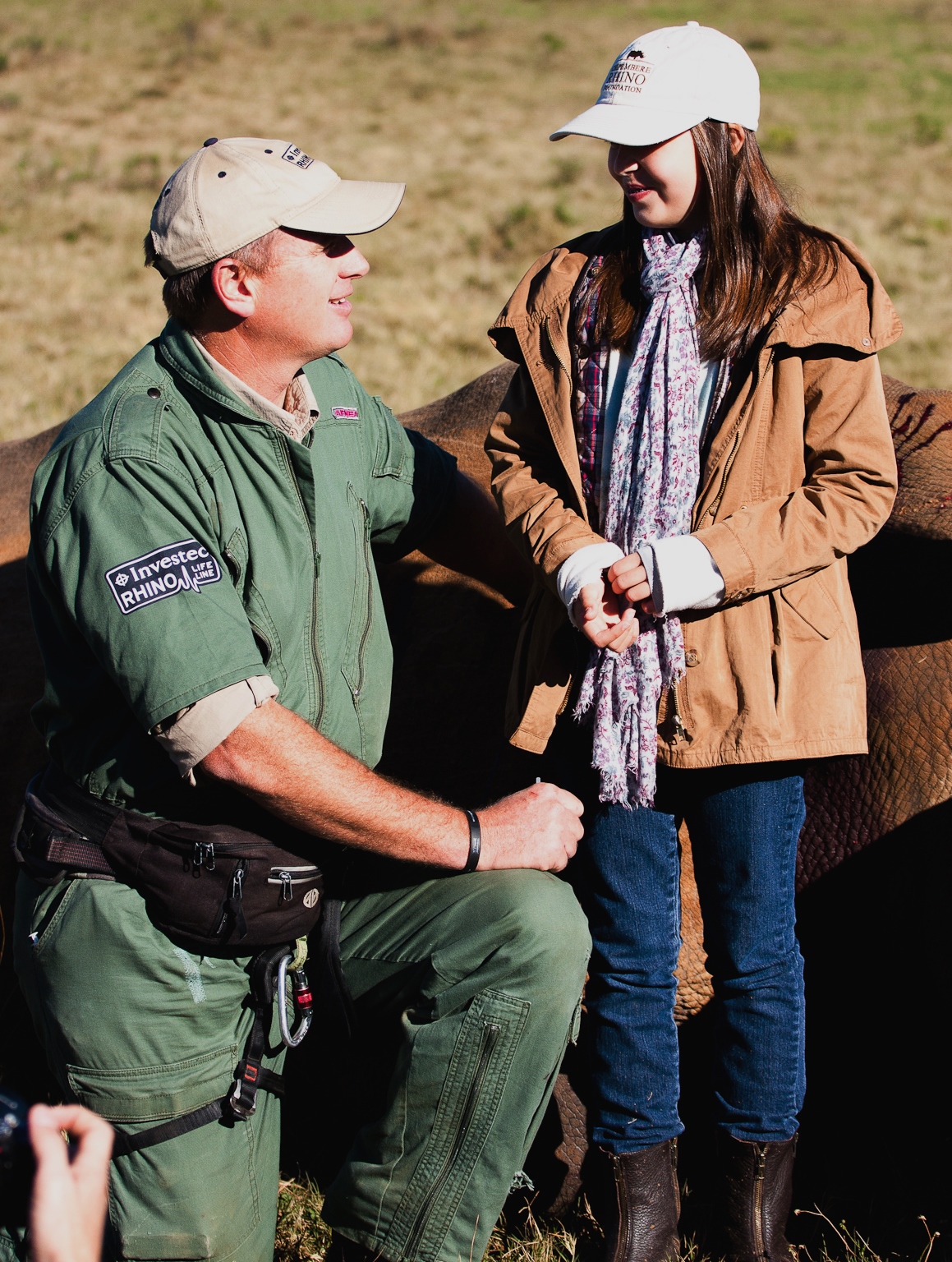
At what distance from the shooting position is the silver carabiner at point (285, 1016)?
8.43ft

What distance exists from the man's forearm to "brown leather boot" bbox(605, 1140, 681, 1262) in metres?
0.67

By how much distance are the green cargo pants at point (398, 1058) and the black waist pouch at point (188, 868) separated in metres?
0.05

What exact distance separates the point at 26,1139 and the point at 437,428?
2.69 m

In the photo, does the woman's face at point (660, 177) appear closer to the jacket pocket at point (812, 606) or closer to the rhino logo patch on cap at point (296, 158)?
the rhino logo patch on cap at point (296, 158)

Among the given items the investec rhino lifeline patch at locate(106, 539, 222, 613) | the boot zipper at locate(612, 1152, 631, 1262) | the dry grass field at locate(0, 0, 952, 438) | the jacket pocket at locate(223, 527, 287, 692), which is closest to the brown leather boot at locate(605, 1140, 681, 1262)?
the boot zipper at locate(612, 1152, 631, 1262)

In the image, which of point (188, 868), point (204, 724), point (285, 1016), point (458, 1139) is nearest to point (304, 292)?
point (204, 724)

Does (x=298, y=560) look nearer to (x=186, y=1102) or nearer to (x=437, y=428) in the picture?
(x=186, y=1102)

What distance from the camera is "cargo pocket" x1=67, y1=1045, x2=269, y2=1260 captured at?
2.53 m

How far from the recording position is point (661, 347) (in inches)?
98.3

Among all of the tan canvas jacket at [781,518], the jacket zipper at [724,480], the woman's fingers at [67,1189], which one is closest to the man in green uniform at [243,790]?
the tan canvas jacket at [781,518]

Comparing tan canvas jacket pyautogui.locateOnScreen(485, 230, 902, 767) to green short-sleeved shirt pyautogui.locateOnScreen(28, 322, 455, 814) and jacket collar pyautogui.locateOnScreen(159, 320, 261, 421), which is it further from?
jacket collar pyautogui.locateOnScreen(159, 320, 261, 421)

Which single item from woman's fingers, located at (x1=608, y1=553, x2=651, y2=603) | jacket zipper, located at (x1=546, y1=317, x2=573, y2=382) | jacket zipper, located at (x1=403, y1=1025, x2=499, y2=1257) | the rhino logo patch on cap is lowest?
jacket zipper, located at (x1=403, y1=1025, x2=499, y2=1257)

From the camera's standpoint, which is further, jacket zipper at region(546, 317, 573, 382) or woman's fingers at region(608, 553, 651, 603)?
jacket zipper at region(546, 317, 573, 382)

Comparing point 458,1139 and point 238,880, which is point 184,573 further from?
point 458,1139
